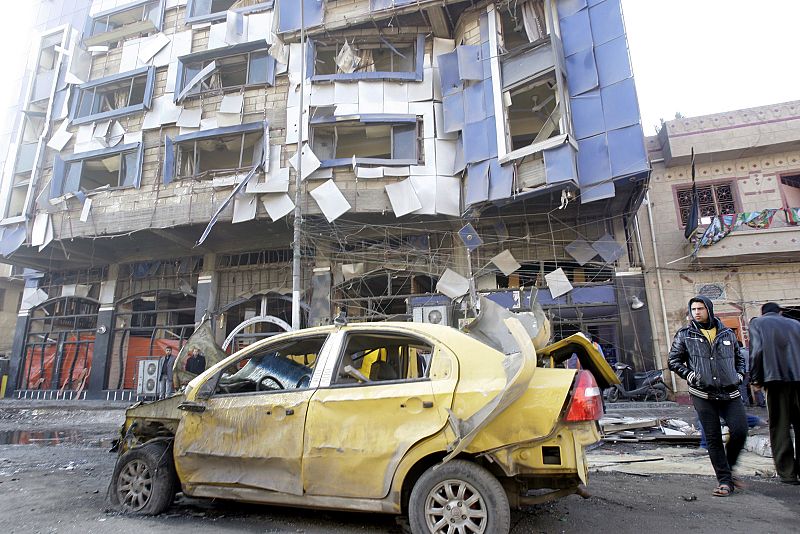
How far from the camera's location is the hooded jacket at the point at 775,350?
4.22 meters

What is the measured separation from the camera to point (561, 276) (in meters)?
12.7

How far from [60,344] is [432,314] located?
50.0ft

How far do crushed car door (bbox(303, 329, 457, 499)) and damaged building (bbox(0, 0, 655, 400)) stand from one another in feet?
27.5

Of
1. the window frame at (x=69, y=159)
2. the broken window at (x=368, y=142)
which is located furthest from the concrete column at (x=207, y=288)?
the broken window at (x=368, y=142)

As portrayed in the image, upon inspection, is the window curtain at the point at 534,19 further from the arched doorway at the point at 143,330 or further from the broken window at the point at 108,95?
the arched doorway at the point at 143,330

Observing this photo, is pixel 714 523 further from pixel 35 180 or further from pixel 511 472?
pixel 35 180

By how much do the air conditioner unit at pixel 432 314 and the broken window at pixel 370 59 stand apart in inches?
288

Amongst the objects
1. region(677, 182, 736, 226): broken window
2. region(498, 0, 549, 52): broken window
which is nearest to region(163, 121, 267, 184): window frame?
region(498, 0, 549, 52): broken window

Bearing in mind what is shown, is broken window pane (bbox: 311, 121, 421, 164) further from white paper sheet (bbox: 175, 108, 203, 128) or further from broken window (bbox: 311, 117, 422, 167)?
white paper sheet (bbox: 175, 108, 203, 128)

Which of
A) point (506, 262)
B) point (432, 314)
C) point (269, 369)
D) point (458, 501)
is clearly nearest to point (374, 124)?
point (506, 262)

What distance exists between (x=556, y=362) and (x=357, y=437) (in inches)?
69.4

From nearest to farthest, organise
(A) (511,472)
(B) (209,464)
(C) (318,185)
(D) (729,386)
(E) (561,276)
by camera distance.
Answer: (A) (511,472)
(B) (209,464)
(D) (729,386)
(E) (561,276)
(C) (318,185)

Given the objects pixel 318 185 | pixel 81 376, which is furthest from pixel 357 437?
pixel 81 376

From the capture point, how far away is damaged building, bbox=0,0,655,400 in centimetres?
1255
